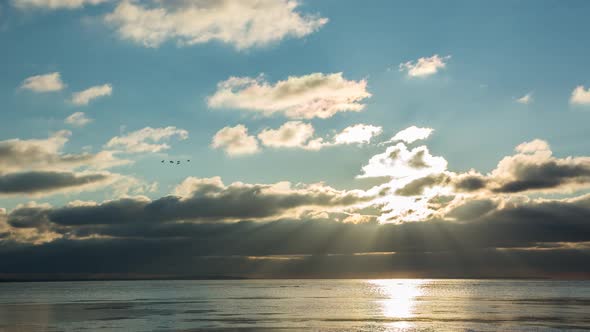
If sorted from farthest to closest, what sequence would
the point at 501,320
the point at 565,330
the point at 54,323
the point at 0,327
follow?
the point at 501,320 < the point at 54,323 < the point at 0,327 < the point at 565,330

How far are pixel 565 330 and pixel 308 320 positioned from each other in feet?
111

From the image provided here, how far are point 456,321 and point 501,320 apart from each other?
7234 millimetres

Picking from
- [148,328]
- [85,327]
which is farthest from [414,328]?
[85,327]

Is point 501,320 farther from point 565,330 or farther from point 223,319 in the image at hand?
point 223,319

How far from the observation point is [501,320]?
85.6m

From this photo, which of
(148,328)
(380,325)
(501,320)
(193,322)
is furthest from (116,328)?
(501,320)

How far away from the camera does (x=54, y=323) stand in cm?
8031

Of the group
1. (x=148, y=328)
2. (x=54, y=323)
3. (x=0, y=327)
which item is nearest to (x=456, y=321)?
(x=148, y=328)

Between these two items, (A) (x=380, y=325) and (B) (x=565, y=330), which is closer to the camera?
(B) (x=565, y=330)

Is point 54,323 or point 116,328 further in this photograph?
point 54,323

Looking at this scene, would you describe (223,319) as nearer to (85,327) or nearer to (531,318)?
(85,327)

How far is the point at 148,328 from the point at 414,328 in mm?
33412

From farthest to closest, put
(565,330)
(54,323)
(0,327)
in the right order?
(54,323) → (0,327) → (565,330)

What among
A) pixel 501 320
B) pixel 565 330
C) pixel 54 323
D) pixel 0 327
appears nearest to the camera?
pixel 565 330
